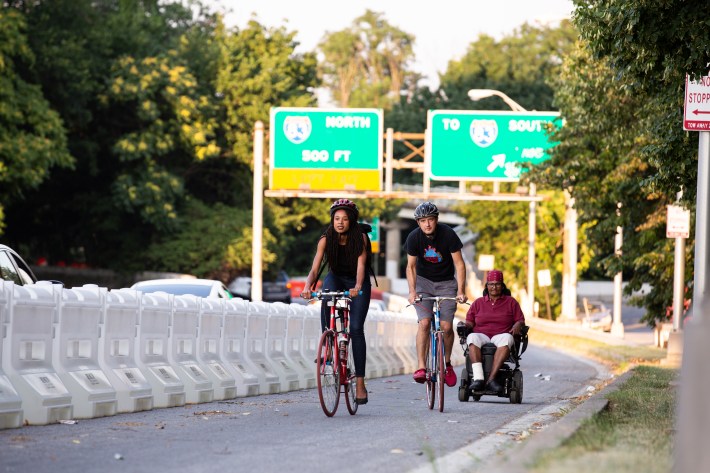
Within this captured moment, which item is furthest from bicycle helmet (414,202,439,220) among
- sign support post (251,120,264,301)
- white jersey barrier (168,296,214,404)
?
sign support post (251,120,264,301)

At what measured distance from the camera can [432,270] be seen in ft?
45.1

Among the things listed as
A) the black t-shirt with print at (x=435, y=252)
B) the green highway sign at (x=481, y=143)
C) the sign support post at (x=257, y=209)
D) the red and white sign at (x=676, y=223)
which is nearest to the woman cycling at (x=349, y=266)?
the black t-shirt with print at (x=435, y=252)

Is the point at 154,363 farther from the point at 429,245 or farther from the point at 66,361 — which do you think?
the point at 429,245

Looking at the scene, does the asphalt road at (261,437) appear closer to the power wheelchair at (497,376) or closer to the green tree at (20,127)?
the power wheelchair at (497,376)

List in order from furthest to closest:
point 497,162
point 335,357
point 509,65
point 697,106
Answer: point 509,65
point 497,162
point 697,106
point 335,357

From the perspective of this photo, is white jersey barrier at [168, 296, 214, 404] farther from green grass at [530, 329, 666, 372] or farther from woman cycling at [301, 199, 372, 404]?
green grass at [530, 329, 666, 372]

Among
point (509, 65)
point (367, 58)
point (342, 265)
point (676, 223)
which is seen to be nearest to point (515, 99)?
point (509, 65)

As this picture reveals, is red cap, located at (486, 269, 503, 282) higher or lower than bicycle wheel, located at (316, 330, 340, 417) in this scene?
higher

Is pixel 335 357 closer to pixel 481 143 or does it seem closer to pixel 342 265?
pixel 342 265

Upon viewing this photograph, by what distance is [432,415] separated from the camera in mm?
13000

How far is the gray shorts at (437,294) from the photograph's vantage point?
44.6ft

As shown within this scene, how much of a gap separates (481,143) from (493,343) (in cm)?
2376

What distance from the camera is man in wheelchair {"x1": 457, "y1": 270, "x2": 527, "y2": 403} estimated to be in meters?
14.9

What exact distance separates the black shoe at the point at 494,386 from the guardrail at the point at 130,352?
257 cm
